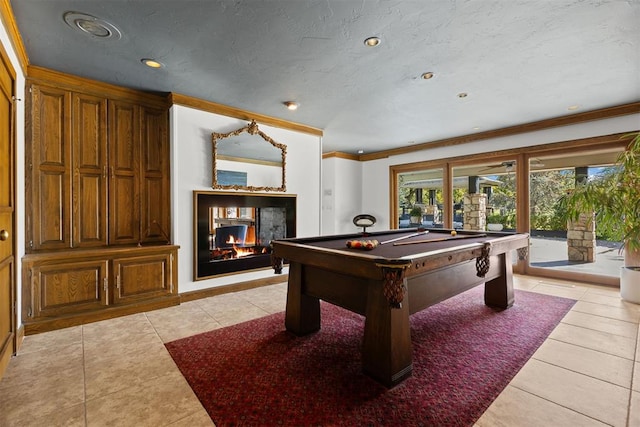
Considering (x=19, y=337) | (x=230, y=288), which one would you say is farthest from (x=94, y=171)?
(x=230, y=288)

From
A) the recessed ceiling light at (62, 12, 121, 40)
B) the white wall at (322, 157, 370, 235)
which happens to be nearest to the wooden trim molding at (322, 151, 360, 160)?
the white wall at (322, 157, 370, 235)

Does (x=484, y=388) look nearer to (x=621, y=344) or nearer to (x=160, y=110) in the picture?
(x=621, y=344)

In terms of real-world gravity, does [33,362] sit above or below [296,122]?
below

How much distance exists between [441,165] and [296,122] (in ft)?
10.5

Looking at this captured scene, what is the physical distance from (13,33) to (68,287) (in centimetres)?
219

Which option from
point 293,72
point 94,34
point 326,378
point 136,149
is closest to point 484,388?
point 326,378

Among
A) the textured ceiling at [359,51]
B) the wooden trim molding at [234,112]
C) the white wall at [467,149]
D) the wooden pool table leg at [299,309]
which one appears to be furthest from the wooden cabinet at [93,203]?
the white wall at [467,149]

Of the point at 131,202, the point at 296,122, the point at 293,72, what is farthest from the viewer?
the point at 296,122

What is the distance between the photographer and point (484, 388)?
6.01 ft

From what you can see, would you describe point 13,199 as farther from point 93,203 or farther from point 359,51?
point 359,51

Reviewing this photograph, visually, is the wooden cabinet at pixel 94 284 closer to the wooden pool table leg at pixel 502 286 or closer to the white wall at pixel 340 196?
the wooden pool table leg at pixel 502 286

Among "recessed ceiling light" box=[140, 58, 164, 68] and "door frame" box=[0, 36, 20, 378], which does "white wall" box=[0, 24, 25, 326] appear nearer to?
"door frame" box=[0, 36, 20, 378]

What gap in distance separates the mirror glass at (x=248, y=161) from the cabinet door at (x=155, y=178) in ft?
1.98

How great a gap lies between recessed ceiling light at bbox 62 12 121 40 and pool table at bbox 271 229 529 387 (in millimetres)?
2123
